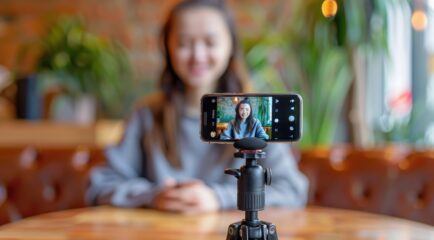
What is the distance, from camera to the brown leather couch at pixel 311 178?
149cm

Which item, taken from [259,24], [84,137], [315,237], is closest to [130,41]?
[259,24]

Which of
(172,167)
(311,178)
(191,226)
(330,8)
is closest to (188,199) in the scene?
(191,226)

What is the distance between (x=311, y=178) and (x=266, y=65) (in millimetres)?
976

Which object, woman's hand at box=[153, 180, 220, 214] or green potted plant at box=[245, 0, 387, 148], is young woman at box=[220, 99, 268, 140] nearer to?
woman's hand at box=[153, 180, 220, 214]

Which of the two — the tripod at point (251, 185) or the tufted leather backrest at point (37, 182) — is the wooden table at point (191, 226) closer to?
the tripod at point (251, 185)

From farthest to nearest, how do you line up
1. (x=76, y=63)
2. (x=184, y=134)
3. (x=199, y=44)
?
(x=76, y=63) → (x=184, y=134) → (x=199, y=44)

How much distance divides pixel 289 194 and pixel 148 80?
6.53 ft

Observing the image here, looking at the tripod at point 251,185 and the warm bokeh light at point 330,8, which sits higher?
the warm bokeh light at point 330,8

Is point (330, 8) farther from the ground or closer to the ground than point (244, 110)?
farther from the ground

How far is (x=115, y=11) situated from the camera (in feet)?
10.7

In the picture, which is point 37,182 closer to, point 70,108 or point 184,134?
point 184,134

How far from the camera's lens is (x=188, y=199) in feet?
3.84

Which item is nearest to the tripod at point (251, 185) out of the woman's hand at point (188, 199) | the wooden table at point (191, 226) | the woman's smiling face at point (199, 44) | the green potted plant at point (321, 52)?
the wooden table at point (191, 226)

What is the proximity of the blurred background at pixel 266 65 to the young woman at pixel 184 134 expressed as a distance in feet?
2.69
